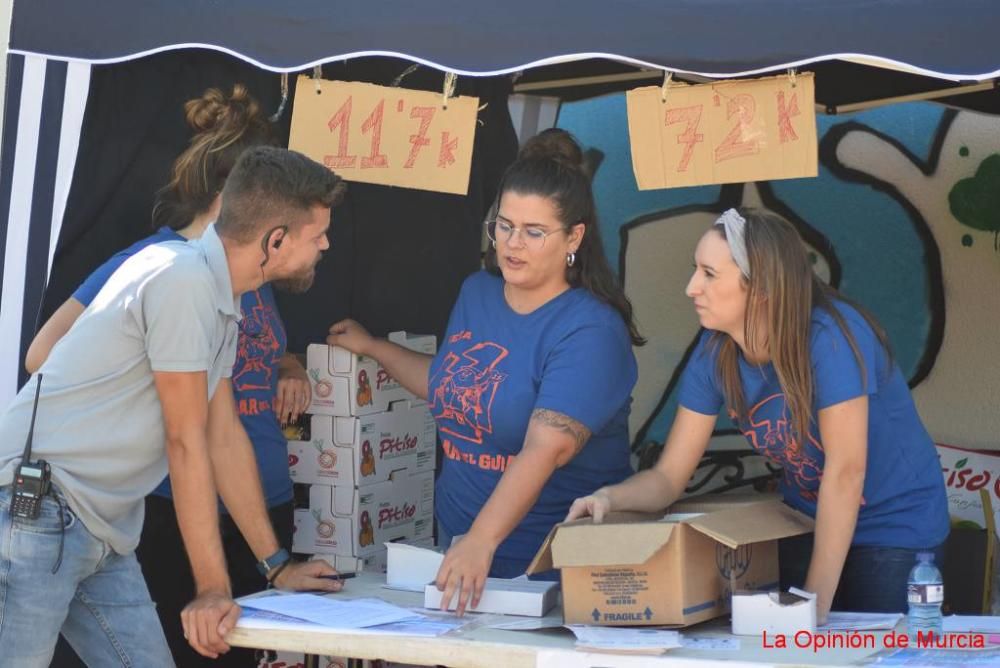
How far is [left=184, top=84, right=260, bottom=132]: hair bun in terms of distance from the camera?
3.69 meters

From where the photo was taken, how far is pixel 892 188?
4.70 m

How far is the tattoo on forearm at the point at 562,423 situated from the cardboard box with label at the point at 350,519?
876mm

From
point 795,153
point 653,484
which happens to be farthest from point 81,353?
point 795,153

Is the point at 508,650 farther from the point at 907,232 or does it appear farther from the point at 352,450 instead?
the point at 907,232

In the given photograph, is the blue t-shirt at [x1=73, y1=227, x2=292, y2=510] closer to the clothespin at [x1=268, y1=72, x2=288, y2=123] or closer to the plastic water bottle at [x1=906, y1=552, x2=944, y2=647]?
the clothespin at [x1=268, y1=72, x2=288, y2=123]

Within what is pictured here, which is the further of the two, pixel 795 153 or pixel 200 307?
pixel 795 153

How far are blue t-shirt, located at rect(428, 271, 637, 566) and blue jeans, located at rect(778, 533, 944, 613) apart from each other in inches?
24.4

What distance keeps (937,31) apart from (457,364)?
1364 mm

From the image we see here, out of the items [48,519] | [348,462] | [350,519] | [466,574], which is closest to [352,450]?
[348,462]

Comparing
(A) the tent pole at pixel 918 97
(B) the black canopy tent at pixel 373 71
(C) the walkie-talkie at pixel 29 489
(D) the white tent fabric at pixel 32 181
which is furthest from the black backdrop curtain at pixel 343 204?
(C) the walkie-talkie at pixel 29 489

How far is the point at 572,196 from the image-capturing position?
3.34 metres

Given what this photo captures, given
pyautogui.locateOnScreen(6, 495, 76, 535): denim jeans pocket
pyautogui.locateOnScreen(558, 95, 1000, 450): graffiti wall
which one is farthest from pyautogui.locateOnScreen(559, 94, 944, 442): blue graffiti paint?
pyautogui.locateOnScreen(6, 495, 76, 535): denim jeans pocket

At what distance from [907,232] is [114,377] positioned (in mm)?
2972

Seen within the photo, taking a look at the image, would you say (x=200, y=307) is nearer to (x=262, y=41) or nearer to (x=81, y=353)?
(x=81, y=353)
